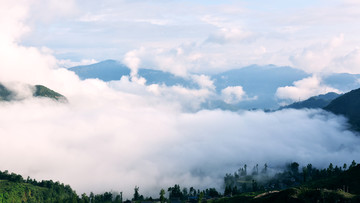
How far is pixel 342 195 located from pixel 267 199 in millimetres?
40151

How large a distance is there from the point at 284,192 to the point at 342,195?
1204 inches

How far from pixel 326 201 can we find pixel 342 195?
1252 cm

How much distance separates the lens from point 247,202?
195 m

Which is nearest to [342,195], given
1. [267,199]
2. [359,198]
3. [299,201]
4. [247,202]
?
[359,198]

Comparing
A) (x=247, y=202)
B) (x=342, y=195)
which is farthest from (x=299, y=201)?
(x=247, y=202)

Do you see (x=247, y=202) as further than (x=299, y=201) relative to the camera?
Yes

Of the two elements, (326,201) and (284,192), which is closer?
(326,201)

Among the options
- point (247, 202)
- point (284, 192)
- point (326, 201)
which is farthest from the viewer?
point (247, 202)

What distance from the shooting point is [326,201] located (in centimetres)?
16225

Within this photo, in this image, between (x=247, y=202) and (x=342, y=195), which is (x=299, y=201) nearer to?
(x=342, y=195)

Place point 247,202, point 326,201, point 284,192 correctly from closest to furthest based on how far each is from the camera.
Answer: point 326,201 → point 284,192 → point 247,202

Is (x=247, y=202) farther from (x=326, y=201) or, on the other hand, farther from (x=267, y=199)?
(x=326, y=201)

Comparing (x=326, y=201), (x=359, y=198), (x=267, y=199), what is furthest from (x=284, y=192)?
(x=359, y=198)

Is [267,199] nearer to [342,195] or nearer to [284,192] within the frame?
[284,192]
